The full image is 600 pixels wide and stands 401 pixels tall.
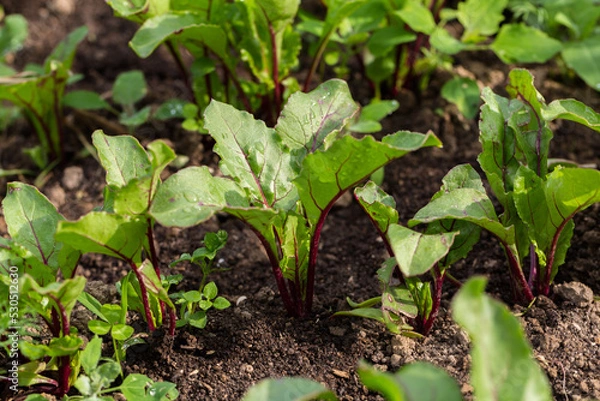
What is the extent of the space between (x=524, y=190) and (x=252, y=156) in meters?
0.72

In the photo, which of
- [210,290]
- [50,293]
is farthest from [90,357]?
[210,290]

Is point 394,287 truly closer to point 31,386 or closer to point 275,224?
point 275,224

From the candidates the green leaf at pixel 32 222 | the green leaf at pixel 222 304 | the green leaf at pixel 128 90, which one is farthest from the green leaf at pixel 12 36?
the green leaf at pixel 222 304

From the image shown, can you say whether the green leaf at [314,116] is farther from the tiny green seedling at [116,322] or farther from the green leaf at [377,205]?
the tiny green seedling at [116,322]

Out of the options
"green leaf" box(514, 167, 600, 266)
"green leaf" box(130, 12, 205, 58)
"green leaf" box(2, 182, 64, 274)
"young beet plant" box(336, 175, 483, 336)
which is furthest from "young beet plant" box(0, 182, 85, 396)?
"green leaf" box(514, 167, 600, 266)

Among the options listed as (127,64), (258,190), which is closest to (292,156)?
(258,190)

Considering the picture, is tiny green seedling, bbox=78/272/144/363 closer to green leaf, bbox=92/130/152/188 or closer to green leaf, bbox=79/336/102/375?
green leaf, bbox=79/336/102/375

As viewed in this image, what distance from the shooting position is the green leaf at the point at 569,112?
1.91m

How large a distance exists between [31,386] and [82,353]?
27 cm

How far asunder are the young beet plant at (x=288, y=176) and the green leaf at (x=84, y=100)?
1127 mm

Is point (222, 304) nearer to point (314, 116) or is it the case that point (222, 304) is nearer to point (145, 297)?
point (145, 297)

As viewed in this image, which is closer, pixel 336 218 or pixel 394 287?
pixel 394 287

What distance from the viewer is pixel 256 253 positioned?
2.39m

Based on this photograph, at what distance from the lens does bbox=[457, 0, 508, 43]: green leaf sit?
9.03 feet
